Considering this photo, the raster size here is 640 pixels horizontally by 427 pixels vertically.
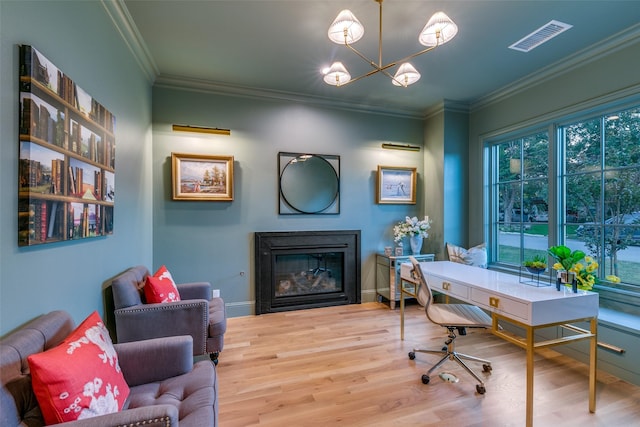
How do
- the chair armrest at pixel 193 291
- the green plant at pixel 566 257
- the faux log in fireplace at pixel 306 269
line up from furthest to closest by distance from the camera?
the faux log in fireplace at pixel 306 269, the chair armrest at pixel 193 291, the green plant at pixel 566 257

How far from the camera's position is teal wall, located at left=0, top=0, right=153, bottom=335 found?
1211 millimetres

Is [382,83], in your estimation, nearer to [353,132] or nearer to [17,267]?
[353,132]

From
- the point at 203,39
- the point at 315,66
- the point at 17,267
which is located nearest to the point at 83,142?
the point at 17,267

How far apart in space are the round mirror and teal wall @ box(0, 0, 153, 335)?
5.46ft

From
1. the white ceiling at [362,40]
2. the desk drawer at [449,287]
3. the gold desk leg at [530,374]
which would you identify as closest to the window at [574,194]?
the white ceiling at [362,40]

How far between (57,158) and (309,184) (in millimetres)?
2800

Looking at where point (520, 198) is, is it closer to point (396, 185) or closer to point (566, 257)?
point (396, 185)

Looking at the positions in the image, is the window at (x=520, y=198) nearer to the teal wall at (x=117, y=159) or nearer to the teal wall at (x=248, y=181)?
the teal wall at (x=248, y=181)

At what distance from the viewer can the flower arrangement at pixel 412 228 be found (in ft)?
13.6

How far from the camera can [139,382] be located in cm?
156

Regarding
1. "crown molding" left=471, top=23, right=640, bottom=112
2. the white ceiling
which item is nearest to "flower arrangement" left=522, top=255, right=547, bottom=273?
the white ceiling

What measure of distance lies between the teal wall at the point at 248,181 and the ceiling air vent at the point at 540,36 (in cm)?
189

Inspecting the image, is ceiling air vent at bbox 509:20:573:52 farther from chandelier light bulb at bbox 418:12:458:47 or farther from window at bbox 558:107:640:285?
chandelier light bulb at bbox 418:12:458:47

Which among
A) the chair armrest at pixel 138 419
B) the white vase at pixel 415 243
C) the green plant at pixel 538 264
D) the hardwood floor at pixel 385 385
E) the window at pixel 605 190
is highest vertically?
the window at pixel 605 190
